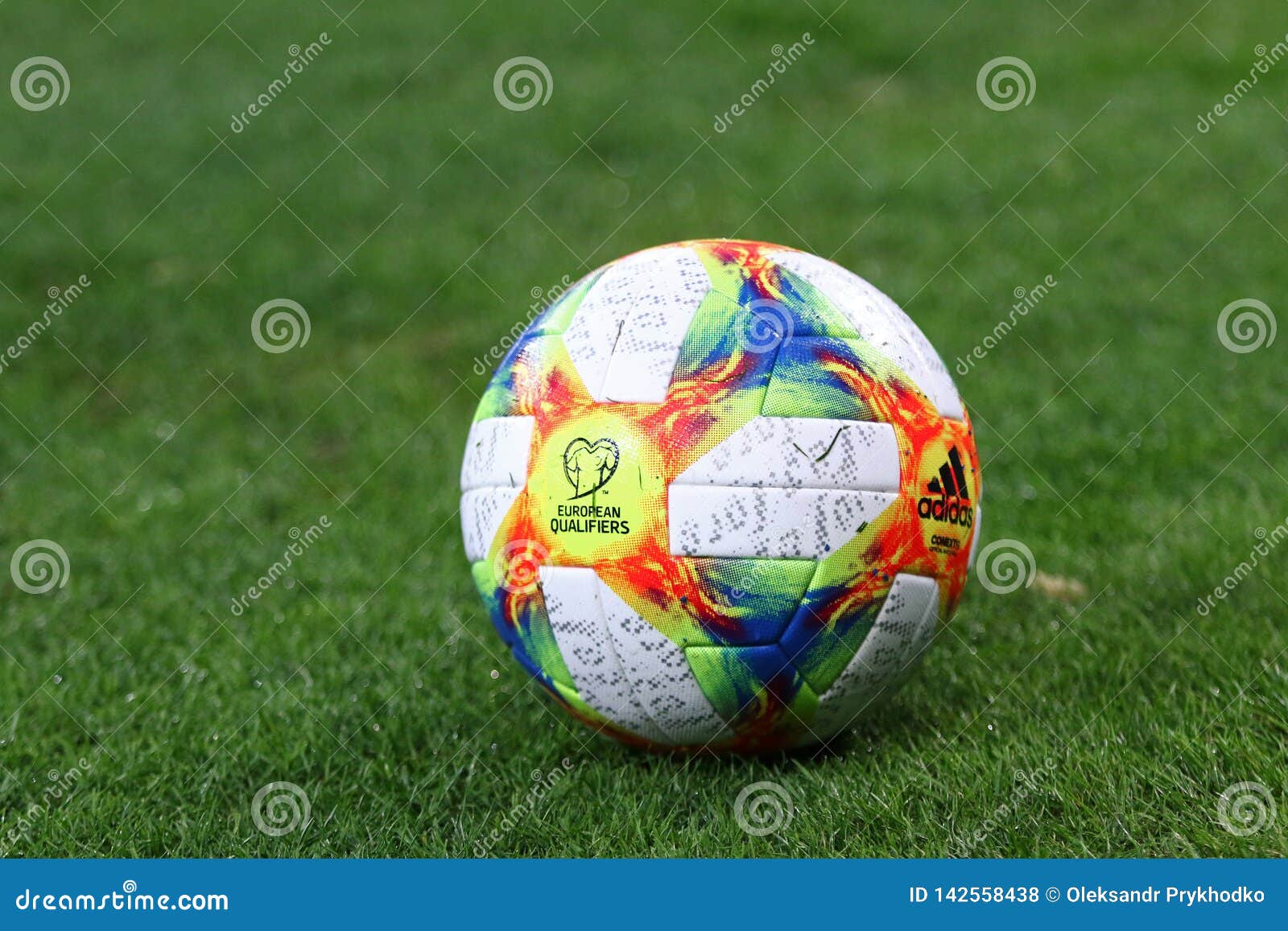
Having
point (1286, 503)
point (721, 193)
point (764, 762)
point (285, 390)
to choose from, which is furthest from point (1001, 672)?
point (721, 193)

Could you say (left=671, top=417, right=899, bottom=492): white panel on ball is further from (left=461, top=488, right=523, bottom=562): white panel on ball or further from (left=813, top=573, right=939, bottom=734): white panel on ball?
(left=461, top=488, right=523, bottom=562): white panel on ball

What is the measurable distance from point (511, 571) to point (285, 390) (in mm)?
4902

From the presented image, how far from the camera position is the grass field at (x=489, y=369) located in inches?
148

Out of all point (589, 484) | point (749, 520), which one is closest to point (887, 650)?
point (749, 520)

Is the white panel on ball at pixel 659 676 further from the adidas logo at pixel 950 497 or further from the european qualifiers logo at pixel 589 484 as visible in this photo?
the adidas logo at pixel 950 497

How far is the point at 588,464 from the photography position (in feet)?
11.6

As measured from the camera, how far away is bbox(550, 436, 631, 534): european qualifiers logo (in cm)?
350

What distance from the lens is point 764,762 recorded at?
3969 millimetres

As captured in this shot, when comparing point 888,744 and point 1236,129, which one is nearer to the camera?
point 888,744

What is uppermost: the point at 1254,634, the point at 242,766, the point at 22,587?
the point at 1254,634

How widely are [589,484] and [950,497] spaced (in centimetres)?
105

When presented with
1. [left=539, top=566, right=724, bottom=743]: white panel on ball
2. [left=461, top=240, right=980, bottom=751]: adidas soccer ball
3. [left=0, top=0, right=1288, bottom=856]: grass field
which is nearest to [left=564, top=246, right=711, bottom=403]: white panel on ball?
[left=461, top=240, right=980, bottom=751]: adidas soccer ball

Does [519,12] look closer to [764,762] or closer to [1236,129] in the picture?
[1236,129]

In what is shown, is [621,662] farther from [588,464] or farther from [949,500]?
[949,500]
